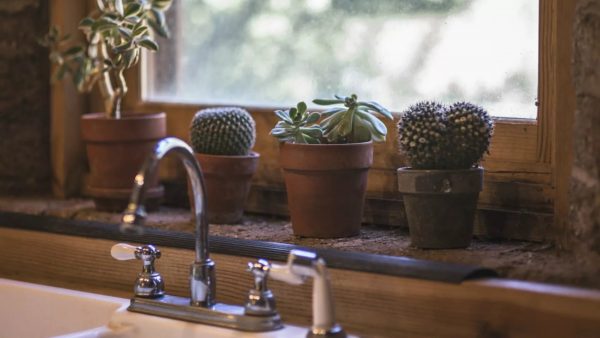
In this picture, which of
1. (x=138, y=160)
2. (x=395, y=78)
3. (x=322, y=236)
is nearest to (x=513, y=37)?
(x=395, y=78)

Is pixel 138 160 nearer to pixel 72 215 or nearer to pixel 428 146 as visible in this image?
pixel 72 215

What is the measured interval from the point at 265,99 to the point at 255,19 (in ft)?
0.51

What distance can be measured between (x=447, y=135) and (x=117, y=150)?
0.72 m

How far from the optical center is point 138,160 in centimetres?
192

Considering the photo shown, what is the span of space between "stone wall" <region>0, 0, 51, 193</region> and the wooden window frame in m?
0.55

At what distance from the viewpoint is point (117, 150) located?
1.91m

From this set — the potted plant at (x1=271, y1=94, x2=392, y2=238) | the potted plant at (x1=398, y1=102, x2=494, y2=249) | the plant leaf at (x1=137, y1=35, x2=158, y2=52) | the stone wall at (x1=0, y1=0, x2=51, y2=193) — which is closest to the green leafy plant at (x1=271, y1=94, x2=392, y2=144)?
the potted plant at (x1=271, y1=94, x2=392, y2=238)

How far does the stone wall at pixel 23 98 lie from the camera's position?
6.80ft

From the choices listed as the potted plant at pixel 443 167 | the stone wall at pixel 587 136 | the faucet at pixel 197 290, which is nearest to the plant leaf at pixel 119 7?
the faucet at pixel 197 290

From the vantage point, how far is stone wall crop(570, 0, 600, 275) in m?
1.35

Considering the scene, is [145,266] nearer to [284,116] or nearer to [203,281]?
[203,281]

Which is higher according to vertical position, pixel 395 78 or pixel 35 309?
pixel 395 78

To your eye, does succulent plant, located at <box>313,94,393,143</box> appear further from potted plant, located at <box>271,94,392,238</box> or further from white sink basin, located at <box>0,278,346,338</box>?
white sink basin, located at <box>0,278,346,338</box>

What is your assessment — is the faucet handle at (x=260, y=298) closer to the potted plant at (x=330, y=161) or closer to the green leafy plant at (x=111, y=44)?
the potted plant at (x=330, y=161)
